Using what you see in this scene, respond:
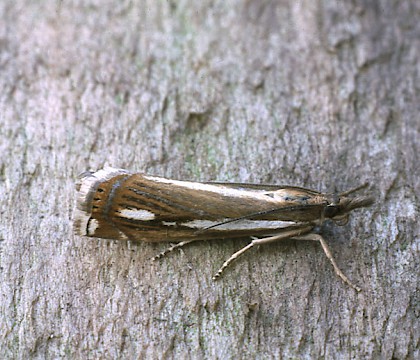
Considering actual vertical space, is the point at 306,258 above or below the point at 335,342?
above

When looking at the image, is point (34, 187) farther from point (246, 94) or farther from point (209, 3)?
point (209, 3)

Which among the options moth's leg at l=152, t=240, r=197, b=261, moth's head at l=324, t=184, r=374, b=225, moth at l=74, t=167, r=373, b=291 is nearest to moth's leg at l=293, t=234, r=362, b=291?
moth at l=74, t=167, r=373, b=291

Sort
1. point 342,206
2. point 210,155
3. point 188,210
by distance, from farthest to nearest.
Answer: point 210,155 < point 342,206 < point 188,210

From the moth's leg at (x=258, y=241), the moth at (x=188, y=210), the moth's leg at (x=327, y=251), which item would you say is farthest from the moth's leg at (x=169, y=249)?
the moth's leg at (x=327, y=251)

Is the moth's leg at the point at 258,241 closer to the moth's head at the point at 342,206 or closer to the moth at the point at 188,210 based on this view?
the moth at the point at 188,210

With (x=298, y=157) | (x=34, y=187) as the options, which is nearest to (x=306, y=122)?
(x=298, y=157)

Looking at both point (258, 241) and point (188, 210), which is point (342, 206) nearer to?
point (258, 241)

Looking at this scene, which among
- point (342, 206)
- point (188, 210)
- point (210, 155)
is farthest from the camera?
point (210, 155)

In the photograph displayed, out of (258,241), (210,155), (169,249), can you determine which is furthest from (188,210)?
(210,155)
